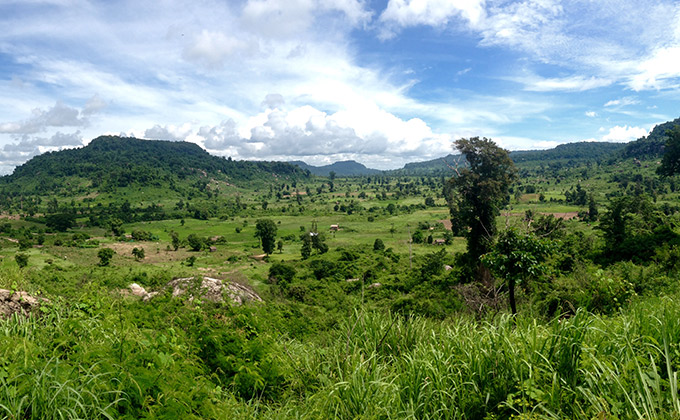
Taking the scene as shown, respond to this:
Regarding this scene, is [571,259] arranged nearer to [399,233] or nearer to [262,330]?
[262,330]

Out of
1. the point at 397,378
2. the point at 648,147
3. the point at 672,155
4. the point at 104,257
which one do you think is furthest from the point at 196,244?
the point at 648,147

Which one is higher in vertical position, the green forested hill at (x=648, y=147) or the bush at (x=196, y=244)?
the green forested hill at (x=648, y=147)

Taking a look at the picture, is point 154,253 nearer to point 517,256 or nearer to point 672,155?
point 517,256

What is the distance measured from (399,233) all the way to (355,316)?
90009 mm

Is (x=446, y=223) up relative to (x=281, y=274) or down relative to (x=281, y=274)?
down

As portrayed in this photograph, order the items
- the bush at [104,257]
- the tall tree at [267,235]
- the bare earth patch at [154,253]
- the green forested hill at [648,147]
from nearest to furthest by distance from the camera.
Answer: the bush at [104,257]
the bare earth patch at [154,253]
the tall tree at [267,235]
the green forested hill at [648,147]

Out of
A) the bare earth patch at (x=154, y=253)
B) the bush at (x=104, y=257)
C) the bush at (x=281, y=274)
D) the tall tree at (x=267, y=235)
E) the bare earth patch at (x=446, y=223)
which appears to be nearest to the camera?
the bush at (x=281, y=274)

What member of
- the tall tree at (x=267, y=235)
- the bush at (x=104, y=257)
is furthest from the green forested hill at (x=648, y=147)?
the bush at (x=104, y=257)

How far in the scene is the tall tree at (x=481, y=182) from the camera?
26188mm

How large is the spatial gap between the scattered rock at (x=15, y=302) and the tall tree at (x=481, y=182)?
80.5 feet

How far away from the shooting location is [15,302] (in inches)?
257

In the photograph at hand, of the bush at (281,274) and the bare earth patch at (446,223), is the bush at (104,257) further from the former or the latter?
the bare earth patch at (446,223)

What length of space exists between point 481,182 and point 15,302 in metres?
25.6

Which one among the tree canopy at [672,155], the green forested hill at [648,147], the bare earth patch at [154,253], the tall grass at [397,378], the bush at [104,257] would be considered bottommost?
the bare earth patch at [154,253]
